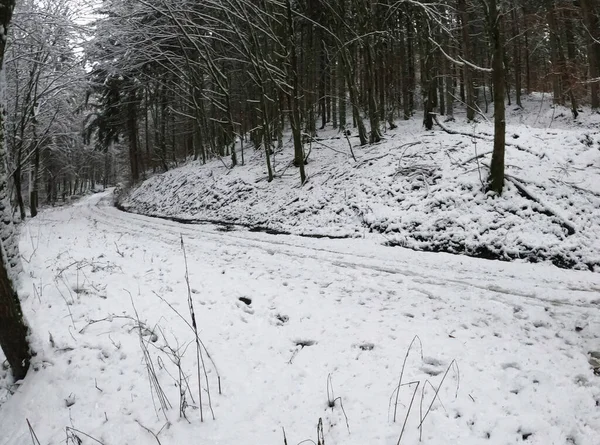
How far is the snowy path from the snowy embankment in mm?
1375

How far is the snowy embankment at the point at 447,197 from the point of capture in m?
8.18

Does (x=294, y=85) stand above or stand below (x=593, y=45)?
below

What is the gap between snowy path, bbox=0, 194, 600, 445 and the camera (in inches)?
129

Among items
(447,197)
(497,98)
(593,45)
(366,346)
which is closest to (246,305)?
(366,346)

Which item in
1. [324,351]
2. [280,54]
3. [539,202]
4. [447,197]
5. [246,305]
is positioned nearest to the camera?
[324,351]

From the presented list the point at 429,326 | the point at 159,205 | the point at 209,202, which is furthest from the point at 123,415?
the point at 159,205

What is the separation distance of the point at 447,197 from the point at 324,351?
732 centimetres

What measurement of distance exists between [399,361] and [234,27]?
1529 cm

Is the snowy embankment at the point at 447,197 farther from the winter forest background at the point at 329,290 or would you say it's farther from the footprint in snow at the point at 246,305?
the footprint in snow at the point at 246,305

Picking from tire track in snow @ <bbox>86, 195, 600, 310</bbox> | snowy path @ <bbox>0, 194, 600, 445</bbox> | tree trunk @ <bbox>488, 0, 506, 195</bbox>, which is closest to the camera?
snowy path @ <bbox>0, 194, 600, 445</bbox>

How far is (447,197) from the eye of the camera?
10.3 meters

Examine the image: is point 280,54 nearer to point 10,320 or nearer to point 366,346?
point 366,346

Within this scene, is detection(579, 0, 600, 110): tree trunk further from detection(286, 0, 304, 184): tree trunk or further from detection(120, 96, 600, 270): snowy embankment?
detection(286, 0, 304, 184): tree trunk

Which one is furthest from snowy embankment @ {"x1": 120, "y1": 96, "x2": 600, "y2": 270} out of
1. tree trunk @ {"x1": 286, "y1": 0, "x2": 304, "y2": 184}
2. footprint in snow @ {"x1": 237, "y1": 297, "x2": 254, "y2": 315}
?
footprint in snow @ {"x1": 237, "y1": 297, "x2": 254, "y2": 315}
